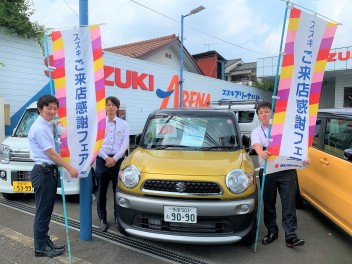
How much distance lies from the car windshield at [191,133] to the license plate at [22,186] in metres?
1.94

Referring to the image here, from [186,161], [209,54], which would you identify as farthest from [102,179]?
[209,54]

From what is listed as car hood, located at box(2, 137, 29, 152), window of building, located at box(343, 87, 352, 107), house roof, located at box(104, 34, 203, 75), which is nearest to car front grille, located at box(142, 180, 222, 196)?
car hood, located at box(2, 137, 29, 152)

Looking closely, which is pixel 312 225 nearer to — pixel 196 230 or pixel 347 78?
pixel 196 230

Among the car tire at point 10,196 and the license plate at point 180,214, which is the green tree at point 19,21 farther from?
the license plate at point 180,214

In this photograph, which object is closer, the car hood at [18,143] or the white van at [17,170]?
the white van at [17,170]

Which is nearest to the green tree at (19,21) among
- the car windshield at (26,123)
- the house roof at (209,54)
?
the car windshield at (26,123)

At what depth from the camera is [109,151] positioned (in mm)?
4340

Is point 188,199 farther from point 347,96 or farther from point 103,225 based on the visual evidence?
point 347,96

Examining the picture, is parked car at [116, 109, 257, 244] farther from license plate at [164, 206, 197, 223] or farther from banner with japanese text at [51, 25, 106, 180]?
banner with japanese text at [51, 25, 106, 180]

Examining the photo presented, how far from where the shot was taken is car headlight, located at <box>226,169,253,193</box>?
3.39 meters

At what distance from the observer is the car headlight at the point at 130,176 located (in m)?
3.52

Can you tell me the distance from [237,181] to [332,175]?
1404 mm

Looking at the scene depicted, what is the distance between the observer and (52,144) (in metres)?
3.40

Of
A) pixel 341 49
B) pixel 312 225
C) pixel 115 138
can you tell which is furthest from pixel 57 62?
pixel 341 49
